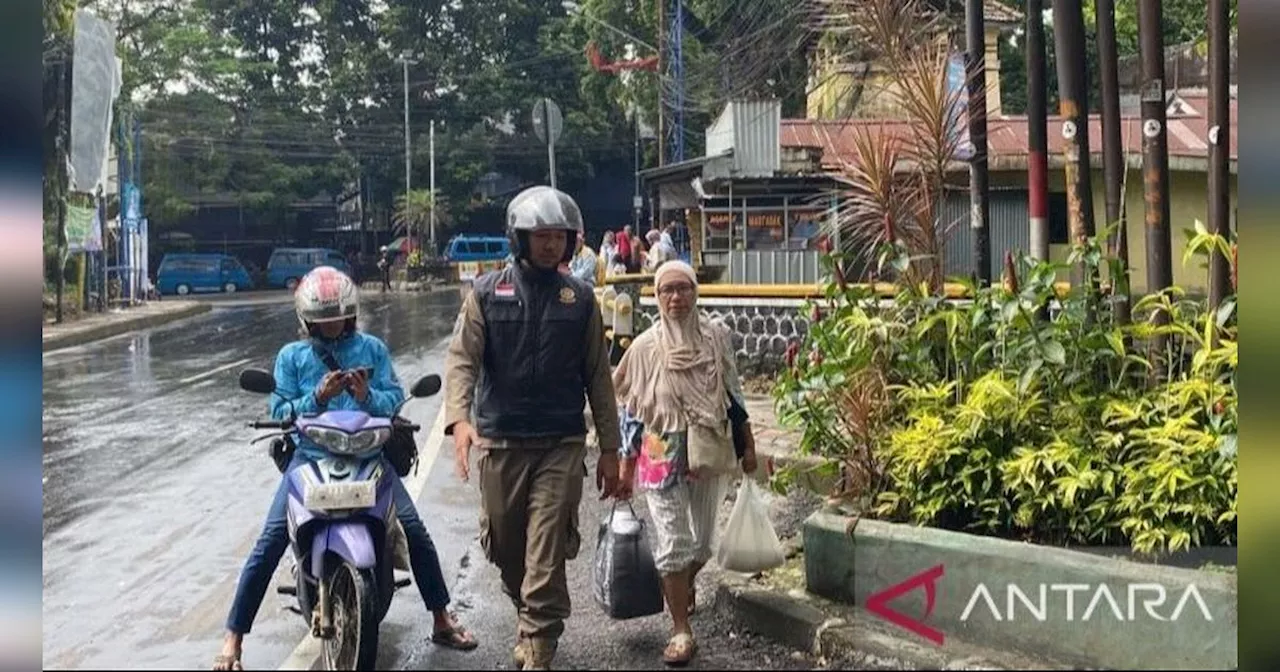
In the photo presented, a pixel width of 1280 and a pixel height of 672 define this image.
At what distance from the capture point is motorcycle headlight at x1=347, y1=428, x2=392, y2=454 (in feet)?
12.8

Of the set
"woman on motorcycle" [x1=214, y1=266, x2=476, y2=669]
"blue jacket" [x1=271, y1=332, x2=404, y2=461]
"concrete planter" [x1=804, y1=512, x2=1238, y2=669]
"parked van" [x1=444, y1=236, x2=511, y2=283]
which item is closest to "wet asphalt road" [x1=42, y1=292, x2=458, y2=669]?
"woman on motorcycle" [x1=214, y1=266, x2=476, y2=669]

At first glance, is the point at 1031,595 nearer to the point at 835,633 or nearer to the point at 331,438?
the point at 835,633

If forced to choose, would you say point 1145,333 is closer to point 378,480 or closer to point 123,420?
point 378,480

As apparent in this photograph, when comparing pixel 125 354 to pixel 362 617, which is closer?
pixel 362 617

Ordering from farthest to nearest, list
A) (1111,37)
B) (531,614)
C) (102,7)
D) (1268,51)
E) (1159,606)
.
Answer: (1111,37) < (102,7) < (531,614) < (1159,606) < (1268,51)

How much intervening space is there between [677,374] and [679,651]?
1063 millimetres

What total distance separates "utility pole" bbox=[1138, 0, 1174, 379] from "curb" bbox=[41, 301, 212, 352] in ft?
43.7

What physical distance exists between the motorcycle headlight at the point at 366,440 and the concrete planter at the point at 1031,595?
1.78m

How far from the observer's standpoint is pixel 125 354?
16141 mm

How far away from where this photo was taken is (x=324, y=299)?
411cm

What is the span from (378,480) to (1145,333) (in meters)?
3.02

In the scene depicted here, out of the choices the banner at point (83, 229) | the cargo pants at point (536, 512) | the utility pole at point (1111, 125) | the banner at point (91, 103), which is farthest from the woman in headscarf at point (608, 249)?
the banner at point (83, 229)

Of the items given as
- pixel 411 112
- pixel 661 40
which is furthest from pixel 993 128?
pixel 411 112

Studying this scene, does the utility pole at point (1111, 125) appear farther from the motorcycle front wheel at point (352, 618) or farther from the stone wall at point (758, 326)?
the stone wall at point (758, 326)
